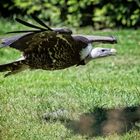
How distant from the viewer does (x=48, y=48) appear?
4.87 m

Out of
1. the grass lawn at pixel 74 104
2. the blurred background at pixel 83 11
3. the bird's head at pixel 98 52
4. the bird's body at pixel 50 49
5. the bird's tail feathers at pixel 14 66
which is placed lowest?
the blurred background at pixel 83 11

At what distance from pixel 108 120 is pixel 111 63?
3.37m

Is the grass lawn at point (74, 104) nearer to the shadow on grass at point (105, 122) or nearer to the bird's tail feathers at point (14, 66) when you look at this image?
the shadow on grass at point (105, 122)

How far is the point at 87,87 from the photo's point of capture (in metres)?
6.58

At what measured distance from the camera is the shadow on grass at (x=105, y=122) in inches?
200

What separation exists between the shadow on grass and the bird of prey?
588 millimetres

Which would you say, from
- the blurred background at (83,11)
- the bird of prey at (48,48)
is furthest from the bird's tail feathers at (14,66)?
the blurred background at (83,11)

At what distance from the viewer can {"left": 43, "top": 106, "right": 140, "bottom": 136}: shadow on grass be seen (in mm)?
5070

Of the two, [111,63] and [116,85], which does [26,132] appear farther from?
[111,63]

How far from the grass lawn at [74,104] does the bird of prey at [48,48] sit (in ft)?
1.78

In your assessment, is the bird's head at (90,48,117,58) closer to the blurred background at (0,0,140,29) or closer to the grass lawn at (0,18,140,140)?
the grass lawn at (0,18,140,140)

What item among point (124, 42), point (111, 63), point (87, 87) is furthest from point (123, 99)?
point (124, 42)

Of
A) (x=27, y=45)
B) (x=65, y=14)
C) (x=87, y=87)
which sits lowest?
(x=65, y=14)

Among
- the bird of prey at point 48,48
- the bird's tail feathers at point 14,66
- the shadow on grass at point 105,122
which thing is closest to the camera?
the bird of prey at point 48,48
